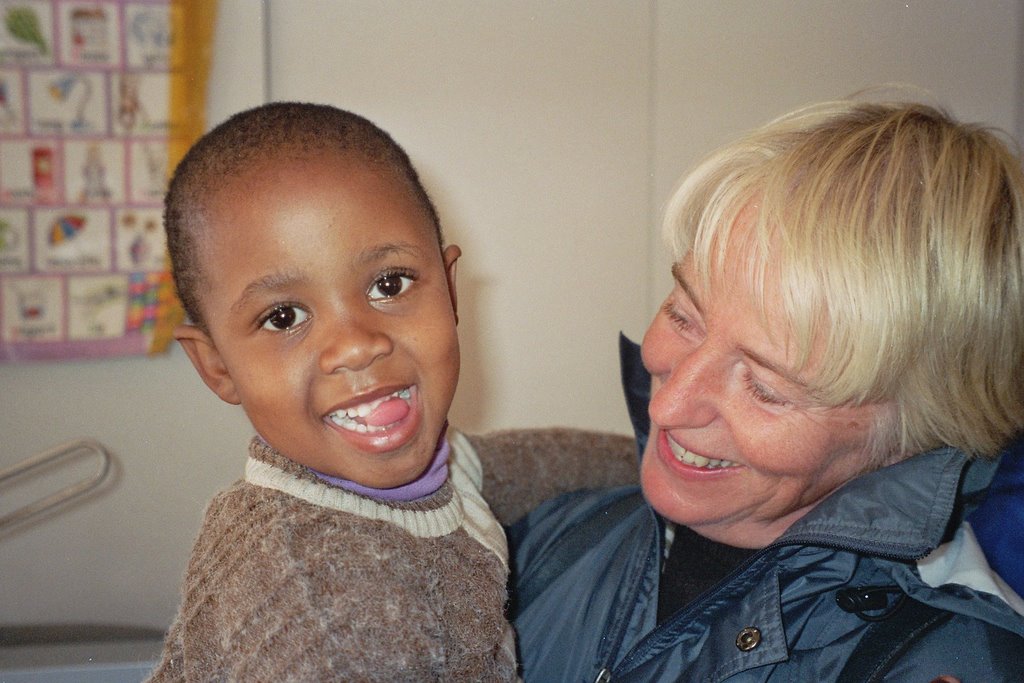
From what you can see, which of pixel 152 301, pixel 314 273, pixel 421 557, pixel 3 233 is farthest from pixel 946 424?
pixel 3 233

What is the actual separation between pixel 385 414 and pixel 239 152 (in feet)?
1.10

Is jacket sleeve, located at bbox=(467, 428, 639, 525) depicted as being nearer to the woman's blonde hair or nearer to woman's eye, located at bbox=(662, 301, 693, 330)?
woman's eye, located at bbox=(662, 301, 693, 330)

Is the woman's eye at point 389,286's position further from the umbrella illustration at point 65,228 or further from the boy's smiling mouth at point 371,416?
the umbrella illustration at point 65,228

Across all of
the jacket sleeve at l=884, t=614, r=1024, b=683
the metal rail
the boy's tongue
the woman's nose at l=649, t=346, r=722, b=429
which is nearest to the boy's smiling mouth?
the boy's tongue

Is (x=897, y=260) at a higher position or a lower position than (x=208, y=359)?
higher

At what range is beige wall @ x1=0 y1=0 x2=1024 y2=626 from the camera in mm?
1840

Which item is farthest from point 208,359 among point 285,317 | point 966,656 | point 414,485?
point 966,656

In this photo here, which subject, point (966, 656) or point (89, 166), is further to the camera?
point (89, 166)

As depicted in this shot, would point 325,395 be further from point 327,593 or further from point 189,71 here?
point 189,71

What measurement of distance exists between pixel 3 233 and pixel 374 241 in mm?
1462

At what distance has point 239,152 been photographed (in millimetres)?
971

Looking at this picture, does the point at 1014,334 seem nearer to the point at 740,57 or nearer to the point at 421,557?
the point at 421,557

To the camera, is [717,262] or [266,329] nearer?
[266,329]

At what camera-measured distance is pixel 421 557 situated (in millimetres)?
979
